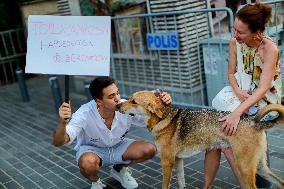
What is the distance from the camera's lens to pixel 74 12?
978 centimetres

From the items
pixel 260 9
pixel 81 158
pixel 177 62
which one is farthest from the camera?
pixel 177 62

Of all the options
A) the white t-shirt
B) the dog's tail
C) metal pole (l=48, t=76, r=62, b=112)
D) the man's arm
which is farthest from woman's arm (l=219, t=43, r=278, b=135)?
metal pole (l=48, t=76, r=62, b=112)

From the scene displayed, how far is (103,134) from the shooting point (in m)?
4.36

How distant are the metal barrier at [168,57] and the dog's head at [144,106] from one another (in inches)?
115

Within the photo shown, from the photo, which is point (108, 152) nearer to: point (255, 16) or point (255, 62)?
point (255, 62)

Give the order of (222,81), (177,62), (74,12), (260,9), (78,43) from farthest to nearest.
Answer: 1. (74,12)
2. (177,62)
3. (222,81)
4. (78,43)
5. (260,9)

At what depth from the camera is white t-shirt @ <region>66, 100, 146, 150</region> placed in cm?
422

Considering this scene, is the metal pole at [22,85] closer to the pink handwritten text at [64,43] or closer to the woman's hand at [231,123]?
the pink handwritten text at [64,43]

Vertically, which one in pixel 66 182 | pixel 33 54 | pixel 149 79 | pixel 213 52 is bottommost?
pixel 66 182

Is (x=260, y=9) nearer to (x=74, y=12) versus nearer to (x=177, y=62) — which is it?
(x=177, y=62)

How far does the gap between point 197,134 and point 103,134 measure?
43.2 inches

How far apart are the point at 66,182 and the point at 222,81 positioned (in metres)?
2.98

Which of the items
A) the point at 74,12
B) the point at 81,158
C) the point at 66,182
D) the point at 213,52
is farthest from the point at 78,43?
the point at 74,12

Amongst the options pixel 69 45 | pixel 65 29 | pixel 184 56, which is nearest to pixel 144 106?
pixel 69 45
